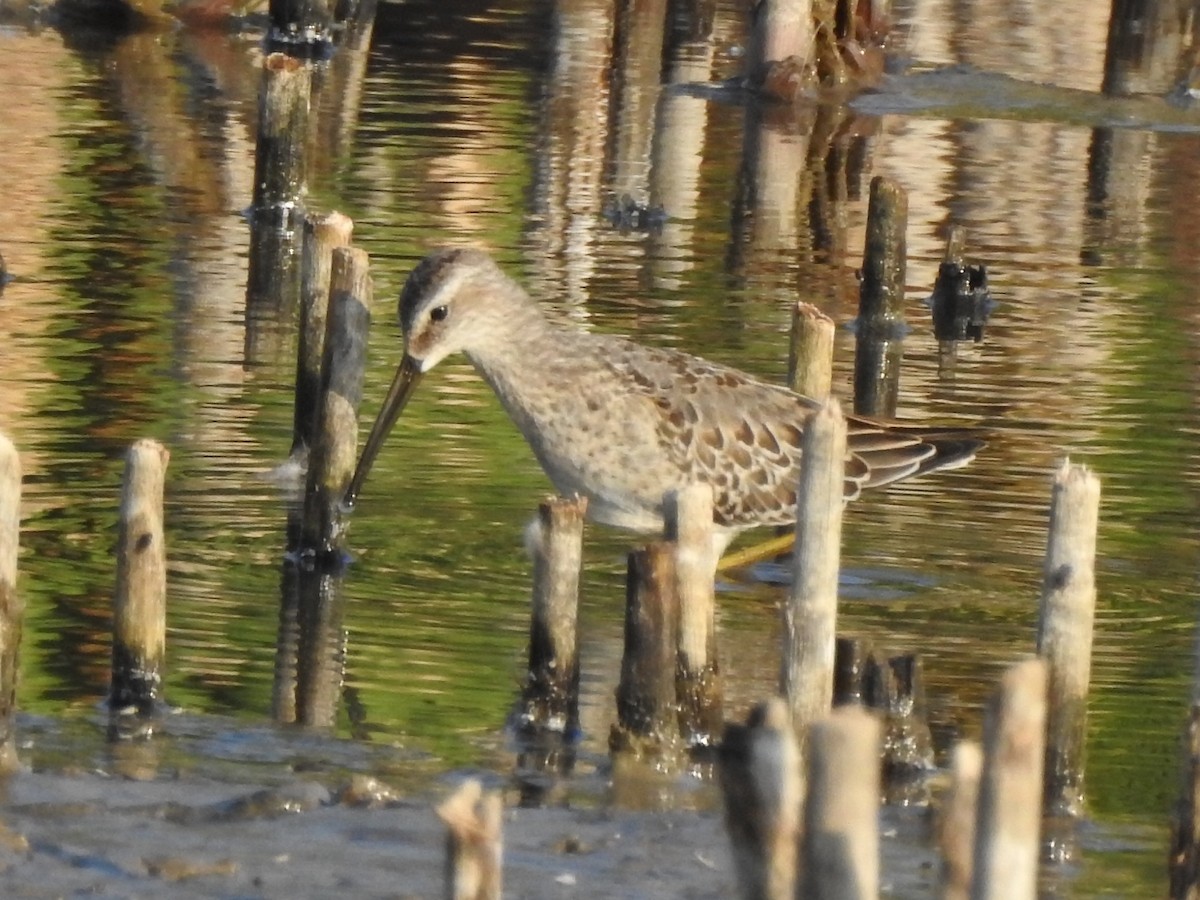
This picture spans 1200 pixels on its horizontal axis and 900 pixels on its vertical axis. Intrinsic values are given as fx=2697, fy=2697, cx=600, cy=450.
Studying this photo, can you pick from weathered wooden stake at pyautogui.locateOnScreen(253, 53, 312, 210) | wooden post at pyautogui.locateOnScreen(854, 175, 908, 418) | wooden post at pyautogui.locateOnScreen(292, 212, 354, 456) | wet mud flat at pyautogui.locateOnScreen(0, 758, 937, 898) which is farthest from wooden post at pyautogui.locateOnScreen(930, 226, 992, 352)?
wet mud flat at pyautogui.locateOnScreen(0, 758, 937, 898)

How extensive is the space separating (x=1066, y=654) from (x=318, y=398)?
139 inches

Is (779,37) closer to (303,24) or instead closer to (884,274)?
(303,24)

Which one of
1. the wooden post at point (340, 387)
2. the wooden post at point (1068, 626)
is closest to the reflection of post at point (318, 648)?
the wooden post at point (340, 387)

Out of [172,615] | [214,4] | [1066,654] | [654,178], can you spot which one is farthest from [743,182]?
[1066,654]

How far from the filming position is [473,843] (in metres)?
4.44

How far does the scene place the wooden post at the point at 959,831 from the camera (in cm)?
455

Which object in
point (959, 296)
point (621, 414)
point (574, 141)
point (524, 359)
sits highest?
point (524, 359)

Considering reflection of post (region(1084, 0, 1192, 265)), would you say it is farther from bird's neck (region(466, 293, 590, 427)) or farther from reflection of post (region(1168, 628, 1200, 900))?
reflection of post (region(1168, 628, 1200, 900))

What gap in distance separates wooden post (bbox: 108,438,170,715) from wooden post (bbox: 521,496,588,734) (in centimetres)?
106

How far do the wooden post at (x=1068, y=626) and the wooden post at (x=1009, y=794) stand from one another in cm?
263

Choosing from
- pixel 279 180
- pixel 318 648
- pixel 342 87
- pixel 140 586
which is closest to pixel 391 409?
pixel 318 648

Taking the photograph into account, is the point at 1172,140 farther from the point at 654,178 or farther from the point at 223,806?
the point at 223,806

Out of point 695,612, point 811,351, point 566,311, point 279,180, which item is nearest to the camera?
point 695,612

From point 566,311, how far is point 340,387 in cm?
485
